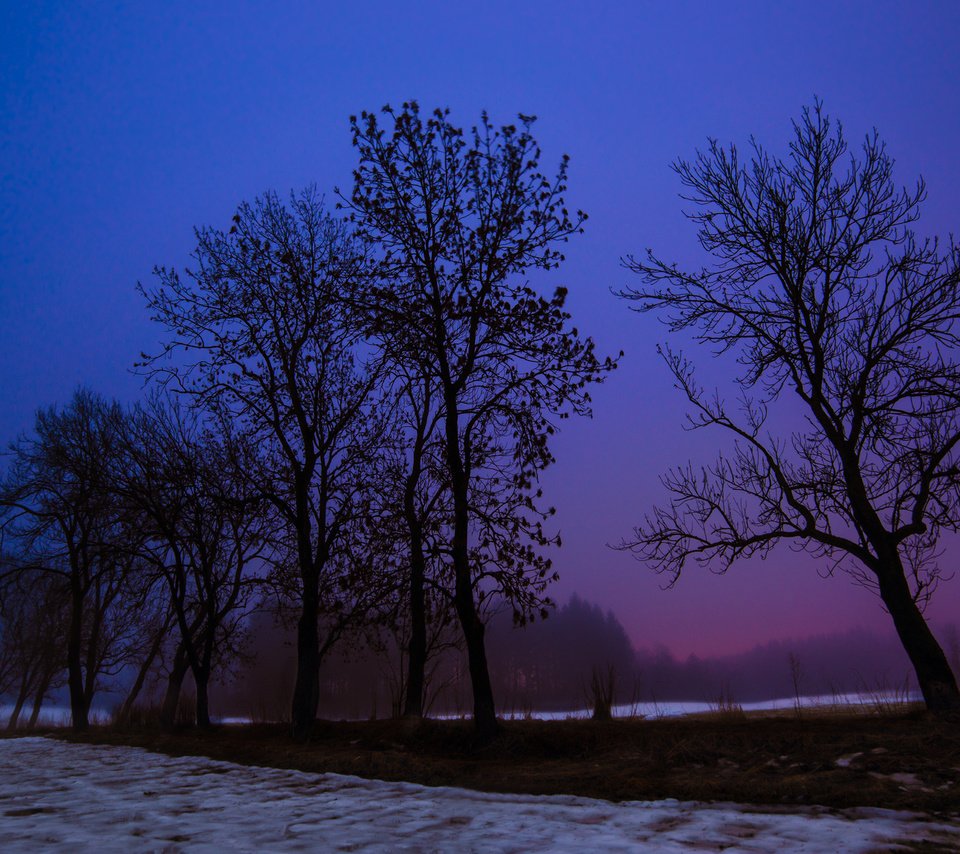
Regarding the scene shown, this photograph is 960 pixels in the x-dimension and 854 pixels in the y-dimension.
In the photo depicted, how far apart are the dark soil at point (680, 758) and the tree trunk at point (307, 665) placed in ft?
4.35

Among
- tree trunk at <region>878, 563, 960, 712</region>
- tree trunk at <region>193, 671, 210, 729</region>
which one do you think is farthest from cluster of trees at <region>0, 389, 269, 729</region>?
tree trunk at <region>878, 563, 960, 712</region>

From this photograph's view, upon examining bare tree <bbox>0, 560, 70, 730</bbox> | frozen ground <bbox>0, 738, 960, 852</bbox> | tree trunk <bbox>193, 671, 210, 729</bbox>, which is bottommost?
frozen ground <bbox>0, 738, 960, 852</bbox>

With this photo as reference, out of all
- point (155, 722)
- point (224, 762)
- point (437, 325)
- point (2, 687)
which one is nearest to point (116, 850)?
point (224, 762)

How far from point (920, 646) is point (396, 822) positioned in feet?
32.9

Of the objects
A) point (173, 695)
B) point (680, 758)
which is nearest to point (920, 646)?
point (680, 758)

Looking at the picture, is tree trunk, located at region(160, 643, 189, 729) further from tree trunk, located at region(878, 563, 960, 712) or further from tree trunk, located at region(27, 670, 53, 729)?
tree trunk, located at region(878, 563, 960, 712)

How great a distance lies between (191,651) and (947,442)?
18.8 metres

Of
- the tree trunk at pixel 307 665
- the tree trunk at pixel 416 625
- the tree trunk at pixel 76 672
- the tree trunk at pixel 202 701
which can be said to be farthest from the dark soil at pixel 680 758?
the tree trunk at pixel 76 672

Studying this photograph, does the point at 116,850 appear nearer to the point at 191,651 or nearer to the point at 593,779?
the point at 593,779

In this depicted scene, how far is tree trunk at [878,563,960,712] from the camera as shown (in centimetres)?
1050

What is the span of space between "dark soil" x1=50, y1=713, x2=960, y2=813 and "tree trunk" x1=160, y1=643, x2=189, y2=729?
808 cm

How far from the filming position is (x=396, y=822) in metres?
4.81

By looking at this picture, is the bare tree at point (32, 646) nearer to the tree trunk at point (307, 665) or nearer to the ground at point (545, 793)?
the tree trunk at point (307, 665)

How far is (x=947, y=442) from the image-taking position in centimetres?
1174
